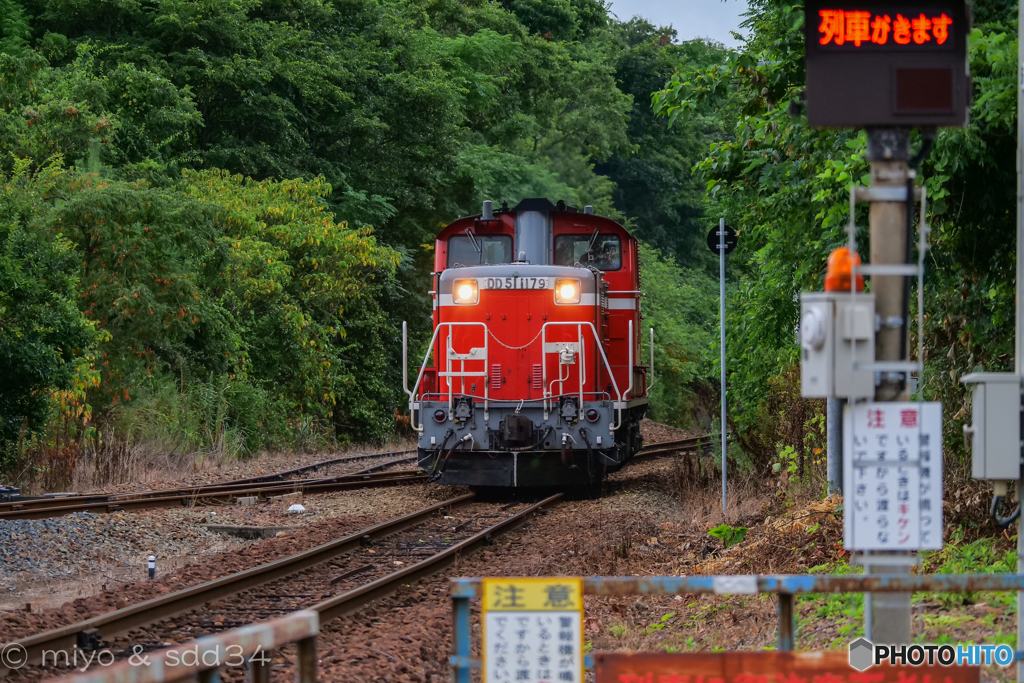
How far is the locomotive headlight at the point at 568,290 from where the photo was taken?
44.5 ft

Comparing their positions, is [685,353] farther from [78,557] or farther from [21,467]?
[78,557]

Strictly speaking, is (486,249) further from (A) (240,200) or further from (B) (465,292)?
(A) (240,200)

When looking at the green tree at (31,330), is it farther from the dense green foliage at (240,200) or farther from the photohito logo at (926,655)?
the photohito logo at (926,655)

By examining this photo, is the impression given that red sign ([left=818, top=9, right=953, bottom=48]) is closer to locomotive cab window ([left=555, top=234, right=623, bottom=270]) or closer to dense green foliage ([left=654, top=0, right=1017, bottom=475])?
dense green foliage ([left=654, top=0, right=1017, bottom=475])

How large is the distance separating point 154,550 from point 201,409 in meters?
9.97

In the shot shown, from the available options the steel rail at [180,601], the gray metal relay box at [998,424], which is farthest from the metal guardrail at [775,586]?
the steel rail at [180,601]

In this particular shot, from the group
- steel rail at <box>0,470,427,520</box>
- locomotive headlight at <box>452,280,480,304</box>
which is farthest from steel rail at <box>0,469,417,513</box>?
locomotive headlight at <box>452,280,480,304</box>

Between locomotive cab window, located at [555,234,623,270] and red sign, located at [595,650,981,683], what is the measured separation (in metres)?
11.2

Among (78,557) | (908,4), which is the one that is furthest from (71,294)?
(908,4)

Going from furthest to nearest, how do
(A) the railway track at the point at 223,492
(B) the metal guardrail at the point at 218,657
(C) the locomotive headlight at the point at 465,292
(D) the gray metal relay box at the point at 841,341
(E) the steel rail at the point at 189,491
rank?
(C) the locomotive headlight at the point at 465,292, (E) the steel rail at the point at 189,491, (A) the railway track at the point at 223,492, (D) the gray metal relay box at the point at 841,341, (B) the metal guardrail at the point at 218,657

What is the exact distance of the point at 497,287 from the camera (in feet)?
45.1

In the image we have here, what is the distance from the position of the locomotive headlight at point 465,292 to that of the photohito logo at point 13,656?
8.33 m

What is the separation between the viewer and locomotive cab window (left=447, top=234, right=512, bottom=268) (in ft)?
48.0

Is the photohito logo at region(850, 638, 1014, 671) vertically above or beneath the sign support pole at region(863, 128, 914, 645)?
beneath
